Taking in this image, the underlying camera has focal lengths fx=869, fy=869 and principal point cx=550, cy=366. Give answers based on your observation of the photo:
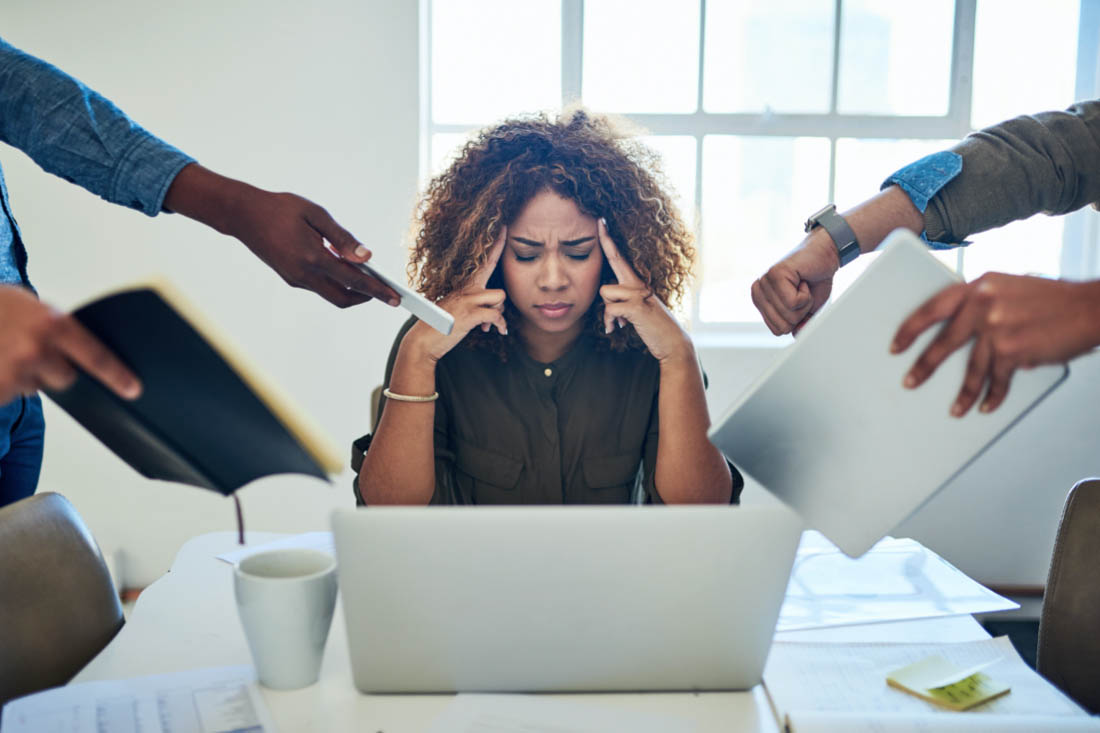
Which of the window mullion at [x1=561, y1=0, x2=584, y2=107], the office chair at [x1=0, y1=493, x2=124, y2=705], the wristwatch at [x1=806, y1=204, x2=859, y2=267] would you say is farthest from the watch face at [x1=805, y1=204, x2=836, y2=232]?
the window mullion at [x1=561, y1=0, x2=584, y2=107]

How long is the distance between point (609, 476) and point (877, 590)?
55cm

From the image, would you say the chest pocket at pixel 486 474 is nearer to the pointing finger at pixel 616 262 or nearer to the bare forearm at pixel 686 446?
the bare forearm at pixel 686 446

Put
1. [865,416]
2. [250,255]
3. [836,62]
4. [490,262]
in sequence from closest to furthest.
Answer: [865,416] → [490,262] → [250,255] → [836,62]

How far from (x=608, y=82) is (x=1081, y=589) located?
7.41 feet

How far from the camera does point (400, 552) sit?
76 centimetres

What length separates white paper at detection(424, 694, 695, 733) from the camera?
794 millimetres

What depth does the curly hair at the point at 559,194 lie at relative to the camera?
5.23ft

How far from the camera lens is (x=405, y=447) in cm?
147

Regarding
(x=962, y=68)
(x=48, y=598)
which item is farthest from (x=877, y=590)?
(x=962, y=68)

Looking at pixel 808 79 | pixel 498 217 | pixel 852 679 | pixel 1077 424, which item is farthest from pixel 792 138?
pixel 852 679

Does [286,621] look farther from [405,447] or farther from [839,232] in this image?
[839,232]

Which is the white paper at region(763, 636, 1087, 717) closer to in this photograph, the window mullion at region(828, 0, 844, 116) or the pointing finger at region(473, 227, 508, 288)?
the pointing finger at region(473, 227, 508, 288)

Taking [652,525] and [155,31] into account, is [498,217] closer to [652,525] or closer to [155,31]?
[652,525]

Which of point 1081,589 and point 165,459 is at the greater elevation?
point 165,459
